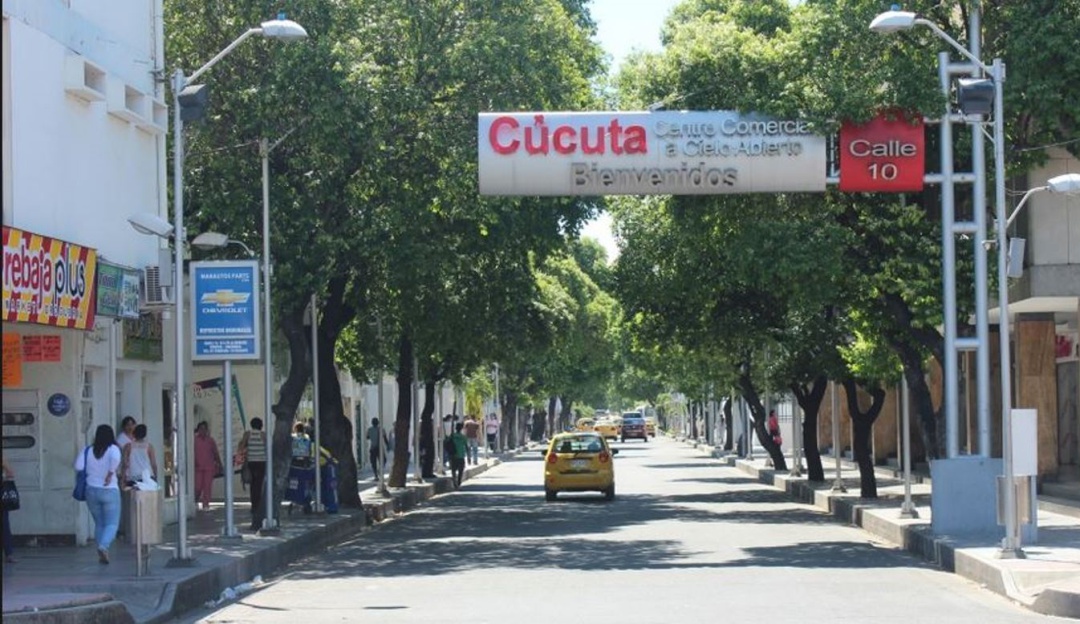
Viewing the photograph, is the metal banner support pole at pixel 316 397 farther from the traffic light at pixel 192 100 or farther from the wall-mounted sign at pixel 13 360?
the traffic light at pixel 192 100

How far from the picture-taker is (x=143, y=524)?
17.4 metres

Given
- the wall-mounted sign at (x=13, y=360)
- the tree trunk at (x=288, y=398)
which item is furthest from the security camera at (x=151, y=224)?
the tree trunk at (x=288, y=398)

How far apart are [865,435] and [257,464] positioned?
1328 centimetres

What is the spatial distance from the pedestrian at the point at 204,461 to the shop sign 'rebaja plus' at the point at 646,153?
31.8 feet

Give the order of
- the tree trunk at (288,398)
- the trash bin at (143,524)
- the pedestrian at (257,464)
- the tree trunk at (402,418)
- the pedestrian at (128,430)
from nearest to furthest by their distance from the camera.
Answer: the trash bin at (143,524) → the pedestrian at (128,430) → the pedestrian at (257,464) → the tree trunk at (288,398) → the tree trunk at (402,418)

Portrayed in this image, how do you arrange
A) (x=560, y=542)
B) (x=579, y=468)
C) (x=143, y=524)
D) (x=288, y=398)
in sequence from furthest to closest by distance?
(x=579, y=468)
(x=288, y=398)
(x=560, y=542)
(x=143, y=524)

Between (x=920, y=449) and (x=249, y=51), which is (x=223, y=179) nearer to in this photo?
(x=249, y=51)

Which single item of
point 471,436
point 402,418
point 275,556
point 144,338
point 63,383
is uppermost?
point 144,338

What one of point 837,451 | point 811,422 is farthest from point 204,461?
point 811,422

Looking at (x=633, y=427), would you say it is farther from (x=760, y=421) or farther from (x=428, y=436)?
(x=428, y=436)

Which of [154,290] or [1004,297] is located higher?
[154,290]

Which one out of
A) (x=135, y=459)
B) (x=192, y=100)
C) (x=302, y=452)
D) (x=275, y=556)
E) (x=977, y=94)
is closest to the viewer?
(x=192, y=100)

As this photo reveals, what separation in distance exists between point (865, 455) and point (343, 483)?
1056 cm

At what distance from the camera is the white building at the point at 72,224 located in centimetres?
2031
